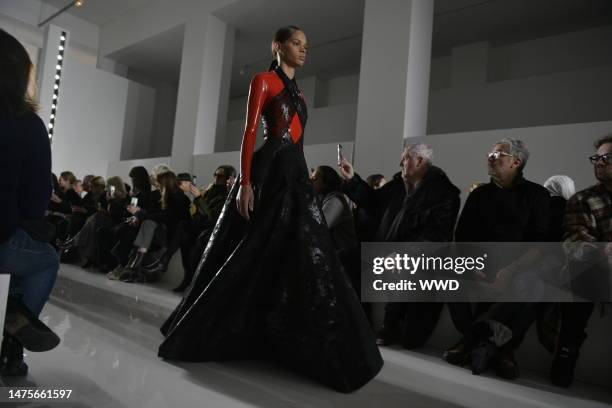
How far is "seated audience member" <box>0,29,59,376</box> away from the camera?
3.58 ft

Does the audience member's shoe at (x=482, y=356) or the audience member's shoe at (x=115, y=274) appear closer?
the audience member's shoe at (x=482, y=356)

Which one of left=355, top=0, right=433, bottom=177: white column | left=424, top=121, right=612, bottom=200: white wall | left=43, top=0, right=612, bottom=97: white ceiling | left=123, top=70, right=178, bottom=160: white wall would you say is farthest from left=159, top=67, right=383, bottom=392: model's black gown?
left=123, top=70, right=178, bottom=160: white wall

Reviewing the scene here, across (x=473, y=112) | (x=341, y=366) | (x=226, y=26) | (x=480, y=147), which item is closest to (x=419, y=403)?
(x=341, y=366)

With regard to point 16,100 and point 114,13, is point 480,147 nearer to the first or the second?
point 16,100

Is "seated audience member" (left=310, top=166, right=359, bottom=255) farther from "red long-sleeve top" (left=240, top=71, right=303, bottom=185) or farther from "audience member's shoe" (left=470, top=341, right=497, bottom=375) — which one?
"red long-sleeve top" (left=240, top=71, right=303, bottom=185)

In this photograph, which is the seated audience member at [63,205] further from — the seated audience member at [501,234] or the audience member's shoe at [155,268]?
the seated audience member at [501,234]

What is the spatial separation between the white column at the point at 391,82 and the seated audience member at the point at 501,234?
2.66 metres

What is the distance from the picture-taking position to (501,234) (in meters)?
2.54

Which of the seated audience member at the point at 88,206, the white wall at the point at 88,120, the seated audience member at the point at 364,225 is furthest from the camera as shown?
the white wall at the point at 88,120

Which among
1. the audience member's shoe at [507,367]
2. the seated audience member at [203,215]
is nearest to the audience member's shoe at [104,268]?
the seated audience member at [203,215]

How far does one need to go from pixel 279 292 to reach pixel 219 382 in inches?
15.6

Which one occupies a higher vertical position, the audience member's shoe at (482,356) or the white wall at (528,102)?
the white wall at (528,102)

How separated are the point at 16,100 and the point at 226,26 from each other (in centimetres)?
788

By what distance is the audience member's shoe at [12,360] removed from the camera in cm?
141
